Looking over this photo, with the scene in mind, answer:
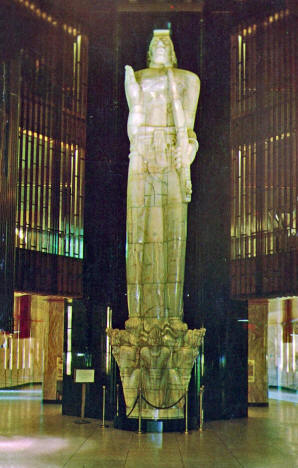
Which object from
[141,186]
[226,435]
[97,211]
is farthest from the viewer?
[97,211]

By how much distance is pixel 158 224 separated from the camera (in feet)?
55.7

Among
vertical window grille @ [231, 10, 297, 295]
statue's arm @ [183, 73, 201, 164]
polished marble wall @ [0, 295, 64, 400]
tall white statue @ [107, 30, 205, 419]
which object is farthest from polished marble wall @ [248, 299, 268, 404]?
statue's arm @ [183, 73, 201, 164]

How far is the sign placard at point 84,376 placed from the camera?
717 inches

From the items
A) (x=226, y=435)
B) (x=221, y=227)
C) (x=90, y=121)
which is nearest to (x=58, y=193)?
(x=90, y=121)

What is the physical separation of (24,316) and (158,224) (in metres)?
17.7

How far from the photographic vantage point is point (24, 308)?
109 feet

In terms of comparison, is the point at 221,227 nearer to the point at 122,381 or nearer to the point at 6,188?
the point at 122,381

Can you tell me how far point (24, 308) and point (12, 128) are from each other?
34.1ft

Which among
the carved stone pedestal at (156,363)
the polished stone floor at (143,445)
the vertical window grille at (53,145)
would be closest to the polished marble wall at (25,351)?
the vertical window grille at (53,145)

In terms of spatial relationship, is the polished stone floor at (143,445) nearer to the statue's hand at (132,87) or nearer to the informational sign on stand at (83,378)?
the informational sign on stand at (83,378)

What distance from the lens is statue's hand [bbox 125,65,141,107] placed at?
56.3ft

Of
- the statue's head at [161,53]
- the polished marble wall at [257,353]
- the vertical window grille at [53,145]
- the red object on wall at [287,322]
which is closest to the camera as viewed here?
the statue's head at [161,53]

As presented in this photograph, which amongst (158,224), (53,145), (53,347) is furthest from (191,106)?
(53,347)

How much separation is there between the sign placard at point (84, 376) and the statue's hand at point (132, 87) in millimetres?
6629
